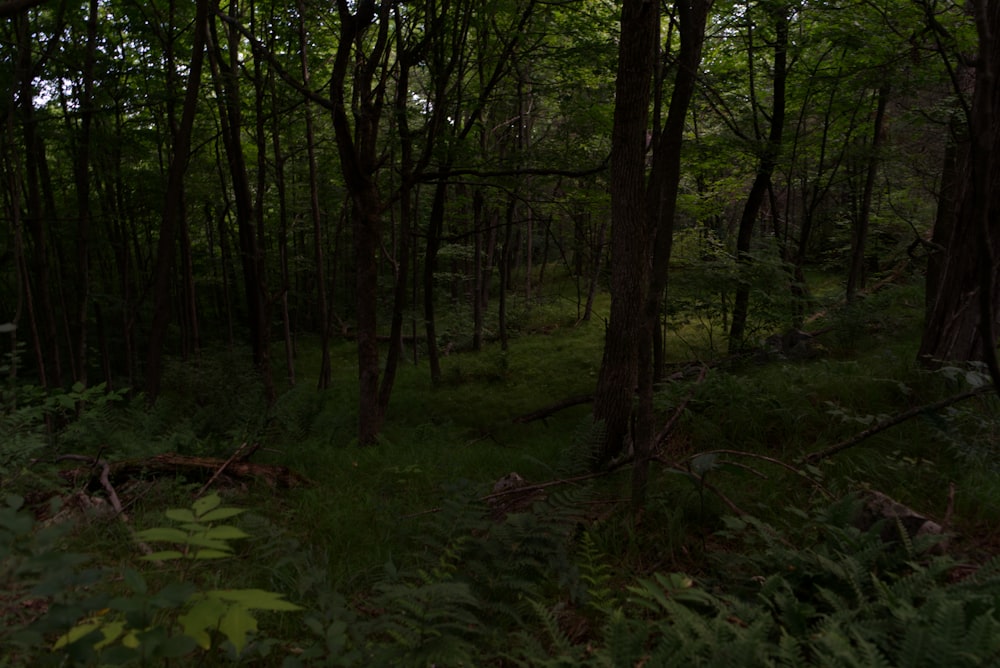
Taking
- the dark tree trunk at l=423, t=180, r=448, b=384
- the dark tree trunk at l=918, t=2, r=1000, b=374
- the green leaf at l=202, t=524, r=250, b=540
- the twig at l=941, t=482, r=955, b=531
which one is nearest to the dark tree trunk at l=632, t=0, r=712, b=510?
the twig at l=941, t=482, r=955, b=531

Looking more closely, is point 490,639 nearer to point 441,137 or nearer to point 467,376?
point 441,137

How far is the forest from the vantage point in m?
2.02

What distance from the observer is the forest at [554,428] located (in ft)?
Answer: 6.62

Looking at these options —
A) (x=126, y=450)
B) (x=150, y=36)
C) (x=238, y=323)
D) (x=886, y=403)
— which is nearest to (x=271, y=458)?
(x=126, y=450)

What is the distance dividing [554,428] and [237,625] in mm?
6979

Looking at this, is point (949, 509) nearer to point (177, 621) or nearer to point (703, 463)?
point (703, 463)

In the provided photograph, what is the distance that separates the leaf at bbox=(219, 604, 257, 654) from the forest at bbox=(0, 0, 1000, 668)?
0.01 metres

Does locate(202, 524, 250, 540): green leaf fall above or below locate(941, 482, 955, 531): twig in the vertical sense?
above

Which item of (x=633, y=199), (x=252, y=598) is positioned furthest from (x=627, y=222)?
(x=252, y=598)

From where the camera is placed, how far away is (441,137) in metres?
7.46

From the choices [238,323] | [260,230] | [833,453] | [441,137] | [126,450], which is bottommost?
[238,323]

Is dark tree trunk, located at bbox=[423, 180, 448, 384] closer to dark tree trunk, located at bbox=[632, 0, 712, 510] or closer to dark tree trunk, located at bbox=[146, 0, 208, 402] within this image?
dark tree trunk, located at bbox=[146, 0, 208, 402]

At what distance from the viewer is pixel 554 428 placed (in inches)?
320

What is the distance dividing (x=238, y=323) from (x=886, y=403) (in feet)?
81.3
